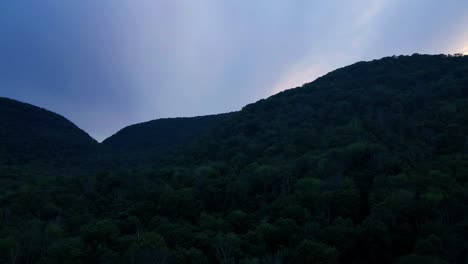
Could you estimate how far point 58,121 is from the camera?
89.6m

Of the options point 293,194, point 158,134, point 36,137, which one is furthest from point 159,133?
point 293,194

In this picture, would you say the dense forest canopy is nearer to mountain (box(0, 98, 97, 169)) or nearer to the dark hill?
mountain (box(0, 98, 97, 169))

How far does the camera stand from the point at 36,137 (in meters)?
74.5

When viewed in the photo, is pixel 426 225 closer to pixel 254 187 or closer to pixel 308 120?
pixel 254 187

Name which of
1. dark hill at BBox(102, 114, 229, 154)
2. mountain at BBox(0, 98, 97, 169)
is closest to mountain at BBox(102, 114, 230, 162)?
dark hill at BBox(102, 114, 229, 154)

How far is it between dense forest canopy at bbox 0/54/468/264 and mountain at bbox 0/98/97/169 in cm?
359

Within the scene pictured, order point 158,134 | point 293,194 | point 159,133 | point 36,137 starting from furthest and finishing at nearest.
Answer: point 159,133, point 158,134, point 36,137, point 293,194

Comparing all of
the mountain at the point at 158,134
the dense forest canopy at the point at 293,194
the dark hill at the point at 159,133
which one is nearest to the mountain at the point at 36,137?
the dense forest canopy at the point at 293,194

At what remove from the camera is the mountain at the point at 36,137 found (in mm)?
65500

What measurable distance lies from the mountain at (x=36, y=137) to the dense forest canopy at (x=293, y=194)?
359 cm

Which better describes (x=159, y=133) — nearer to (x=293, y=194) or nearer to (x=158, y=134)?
(x=158, y=134)

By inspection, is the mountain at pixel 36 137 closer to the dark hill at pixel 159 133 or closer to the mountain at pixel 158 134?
the mountain at pixel 158 134

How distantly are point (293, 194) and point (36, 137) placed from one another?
55.8 metres

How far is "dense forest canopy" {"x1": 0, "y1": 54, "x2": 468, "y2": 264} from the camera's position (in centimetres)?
2569
